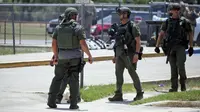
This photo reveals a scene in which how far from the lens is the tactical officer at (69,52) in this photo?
448 inches

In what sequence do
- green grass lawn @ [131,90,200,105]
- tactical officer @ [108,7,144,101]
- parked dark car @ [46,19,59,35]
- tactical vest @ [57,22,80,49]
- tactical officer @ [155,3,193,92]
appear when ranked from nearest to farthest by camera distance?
1. tactical vest @ [57,22,80,49]
2. green grass lawn @ [131,90,200,105]
3. tactical officer @ [108,7,144,101]
4. tactical officer @ [155,3,193,92]
5. parked dark car @ [46,19,59,35]

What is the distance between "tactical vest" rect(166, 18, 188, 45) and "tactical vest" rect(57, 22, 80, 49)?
8.60 feet

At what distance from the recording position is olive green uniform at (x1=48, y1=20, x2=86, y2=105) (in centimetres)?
1139

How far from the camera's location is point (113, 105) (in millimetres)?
12125

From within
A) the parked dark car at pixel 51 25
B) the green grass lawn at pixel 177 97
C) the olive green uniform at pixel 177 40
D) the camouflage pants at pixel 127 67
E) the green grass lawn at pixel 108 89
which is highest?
the olive green uniform at pixel 177 40

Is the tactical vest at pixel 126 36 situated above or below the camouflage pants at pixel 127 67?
above

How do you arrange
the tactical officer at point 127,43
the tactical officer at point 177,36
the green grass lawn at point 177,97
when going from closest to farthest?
1. the green grass lawn at point 177,97
2. the tactical officer at point 127,43
3. the tactical officer at point 177,36

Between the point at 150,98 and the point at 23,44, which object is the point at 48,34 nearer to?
the point at 23,44

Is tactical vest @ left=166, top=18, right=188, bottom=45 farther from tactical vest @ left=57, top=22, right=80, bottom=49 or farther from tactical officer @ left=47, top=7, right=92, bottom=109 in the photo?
tactical vest @ left=57, top=22, right=80, bottom=49

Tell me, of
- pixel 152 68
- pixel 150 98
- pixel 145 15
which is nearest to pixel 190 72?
pixel 152 68

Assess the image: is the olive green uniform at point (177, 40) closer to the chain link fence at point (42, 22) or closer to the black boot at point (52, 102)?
the black boot at point (52, 102)

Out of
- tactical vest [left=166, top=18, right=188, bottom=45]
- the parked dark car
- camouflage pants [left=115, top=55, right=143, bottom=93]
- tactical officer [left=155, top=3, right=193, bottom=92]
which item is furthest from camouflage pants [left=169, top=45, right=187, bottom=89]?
the parked dark car

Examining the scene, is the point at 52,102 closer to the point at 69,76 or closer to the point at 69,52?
the point at 69,76

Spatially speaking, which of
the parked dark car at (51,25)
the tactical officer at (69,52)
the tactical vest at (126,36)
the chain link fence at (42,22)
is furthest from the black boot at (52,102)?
the parked dark car at (51,25)
